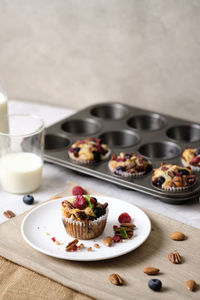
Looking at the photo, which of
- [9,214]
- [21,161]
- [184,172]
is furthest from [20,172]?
[184,172]

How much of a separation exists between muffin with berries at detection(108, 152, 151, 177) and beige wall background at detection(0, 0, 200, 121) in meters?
0.71

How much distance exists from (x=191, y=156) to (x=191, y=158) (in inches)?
0.4

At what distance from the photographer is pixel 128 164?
1.99 meters

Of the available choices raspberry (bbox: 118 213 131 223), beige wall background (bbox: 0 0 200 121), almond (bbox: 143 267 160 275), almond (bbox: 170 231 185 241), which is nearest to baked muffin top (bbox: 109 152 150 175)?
raspberry (bbox: 118 213 131 223)

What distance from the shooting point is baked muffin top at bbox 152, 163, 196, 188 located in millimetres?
1874

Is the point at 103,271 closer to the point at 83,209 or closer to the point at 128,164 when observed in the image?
the point at 83,209

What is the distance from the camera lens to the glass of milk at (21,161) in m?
1.93

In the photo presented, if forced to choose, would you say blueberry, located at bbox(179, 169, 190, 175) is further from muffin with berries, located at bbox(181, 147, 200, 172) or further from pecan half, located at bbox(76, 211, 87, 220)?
pecan half, located at bbox(76, 211, 87, 220)

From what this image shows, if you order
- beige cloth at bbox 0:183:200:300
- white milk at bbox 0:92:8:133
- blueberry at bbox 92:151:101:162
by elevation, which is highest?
white milk at bbox 0:92:8:133

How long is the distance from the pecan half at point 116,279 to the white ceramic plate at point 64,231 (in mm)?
68

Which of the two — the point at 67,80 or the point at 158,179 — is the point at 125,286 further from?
the point at 67,80

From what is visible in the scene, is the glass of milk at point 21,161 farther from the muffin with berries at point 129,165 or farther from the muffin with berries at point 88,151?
the muffin with berries at point 129,165

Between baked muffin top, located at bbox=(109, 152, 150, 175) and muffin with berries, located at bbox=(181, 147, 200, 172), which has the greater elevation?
muffin with berries, located at bbox=(181, 147, 200, 172)

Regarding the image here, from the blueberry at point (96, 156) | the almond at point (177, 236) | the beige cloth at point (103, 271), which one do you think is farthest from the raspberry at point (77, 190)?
the almond at point (177, 236)
